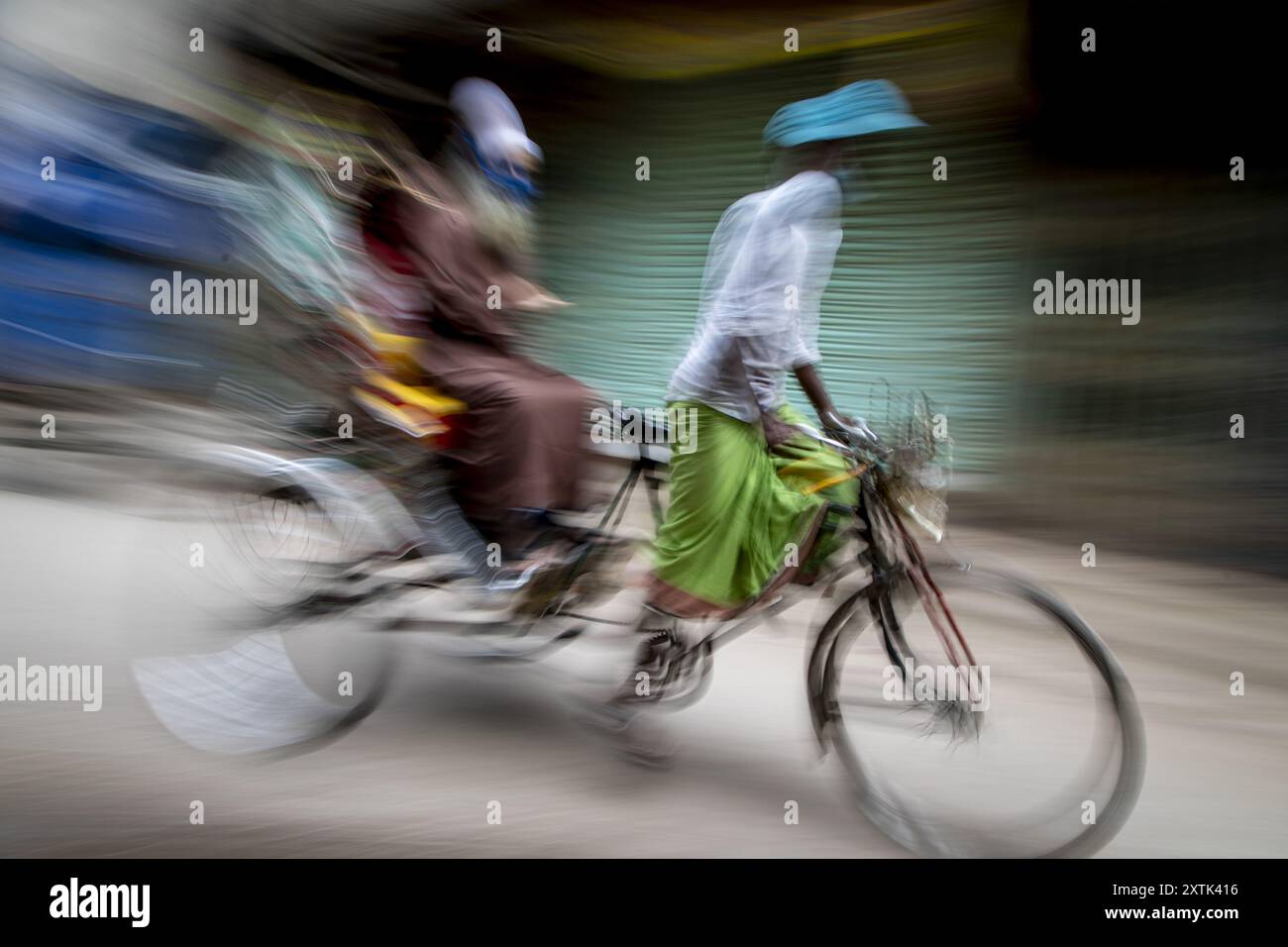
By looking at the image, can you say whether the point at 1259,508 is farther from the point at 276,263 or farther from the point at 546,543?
the point at 276,263

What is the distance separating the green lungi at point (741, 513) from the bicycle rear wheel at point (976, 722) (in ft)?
0.71

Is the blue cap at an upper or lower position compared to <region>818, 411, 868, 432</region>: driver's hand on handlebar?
upper

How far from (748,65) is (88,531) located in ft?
13.1

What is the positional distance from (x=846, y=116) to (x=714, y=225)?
3.28m

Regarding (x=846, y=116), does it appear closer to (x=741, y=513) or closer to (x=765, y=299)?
(x=765, y=299)

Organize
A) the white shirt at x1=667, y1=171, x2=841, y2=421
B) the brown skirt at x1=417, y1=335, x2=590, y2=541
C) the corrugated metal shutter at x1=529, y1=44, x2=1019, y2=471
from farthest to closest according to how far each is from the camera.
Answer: the corrugated metal shutter at x1=529, y1=44, x2=1019, y2=471
the brown skirt at x1=417, y1=335, x2=590, y2=541
the white shirt at x1=667, y1=171, x2=841, y2=421

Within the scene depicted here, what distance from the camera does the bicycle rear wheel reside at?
266 cm

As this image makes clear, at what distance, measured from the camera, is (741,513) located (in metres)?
2.90

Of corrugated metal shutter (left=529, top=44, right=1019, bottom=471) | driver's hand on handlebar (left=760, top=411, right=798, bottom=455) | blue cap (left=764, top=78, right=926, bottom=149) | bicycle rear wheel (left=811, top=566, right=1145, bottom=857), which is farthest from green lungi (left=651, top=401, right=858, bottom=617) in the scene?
corrugated metal shutter (left=529, top=44, right=1019, bottom=471)

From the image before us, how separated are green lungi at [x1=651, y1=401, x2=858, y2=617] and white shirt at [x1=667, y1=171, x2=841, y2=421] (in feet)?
0.28

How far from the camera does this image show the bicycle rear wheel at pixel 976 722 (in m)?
2.66

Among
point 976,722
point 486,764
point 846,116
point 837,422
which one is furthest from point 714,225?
point 976,722

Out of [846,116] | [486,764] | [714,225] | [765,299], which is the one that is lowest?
[486,764]

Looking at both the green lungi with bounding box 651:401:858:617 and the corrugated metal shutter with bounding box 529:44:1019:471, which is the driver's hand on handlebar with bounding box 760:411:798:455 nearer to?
the green lungi with bounding box 651:401:858:617
